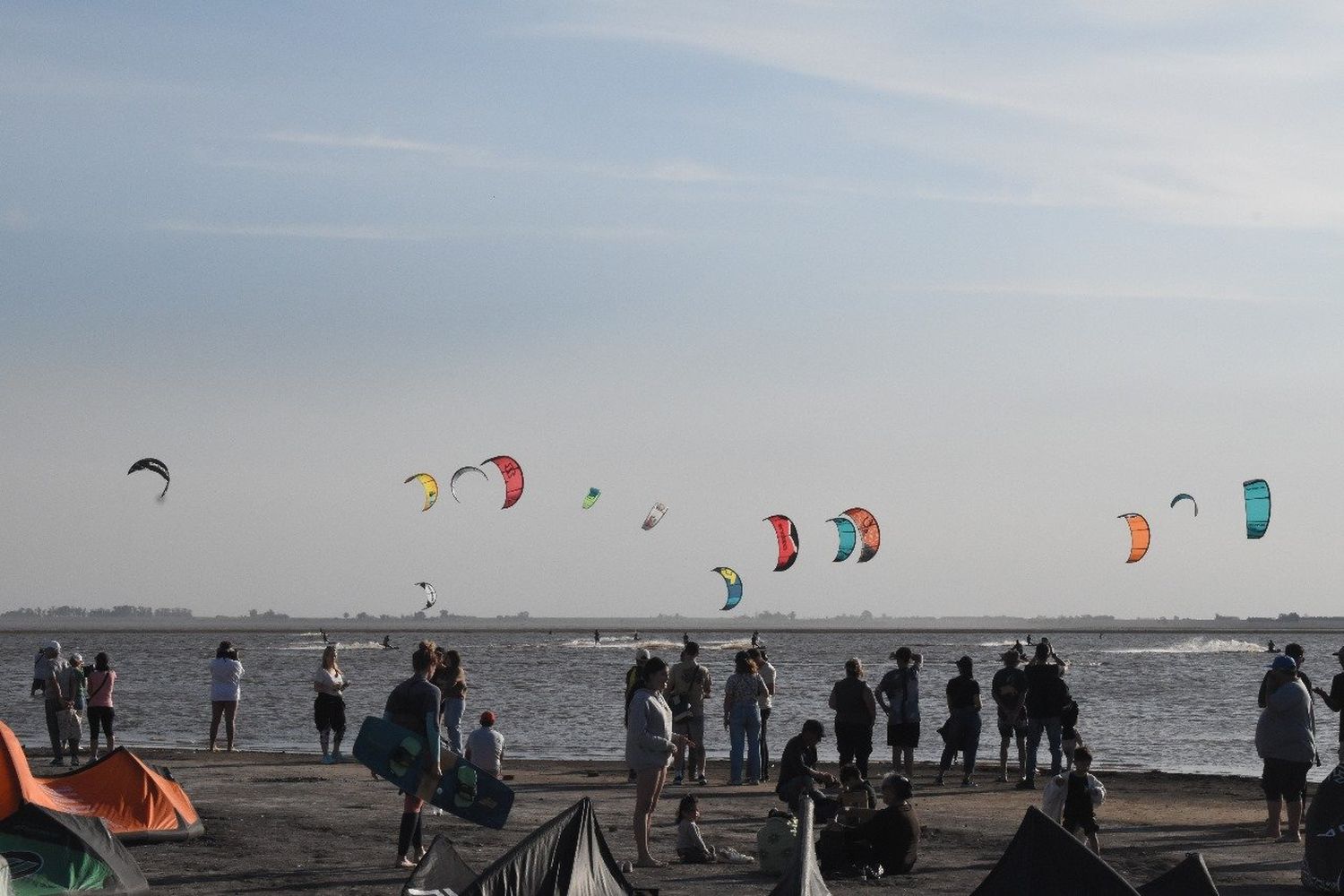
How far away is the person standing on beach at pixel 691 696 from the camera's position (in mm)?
16656

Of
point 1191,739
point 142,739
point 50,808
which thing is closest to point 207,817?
point 50,808

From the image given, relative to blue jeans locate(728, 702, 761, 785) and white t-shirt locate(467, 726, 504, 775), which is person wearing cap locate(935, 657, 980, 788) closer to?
blue jeans locate(728, 702, 761, 785)

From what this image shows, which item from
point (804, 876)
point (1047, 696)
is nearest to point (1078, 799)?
point (1047, 696)

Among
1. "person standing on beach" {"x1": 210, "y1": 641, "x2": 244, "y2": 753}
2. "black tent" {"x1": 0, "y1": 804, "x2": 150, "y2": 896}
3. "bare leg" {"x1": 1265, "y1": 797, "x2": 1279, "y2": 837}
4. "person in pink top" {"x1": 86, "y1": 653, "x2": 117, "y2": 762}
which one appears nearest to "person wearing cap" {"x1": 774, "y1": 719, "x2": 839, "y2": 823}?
"bare leg" {"x1": 1265, "y1": 797, "x2": 1279, "y2": 837}

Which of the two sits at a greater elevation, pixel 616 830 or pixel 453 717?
pixel 453 717

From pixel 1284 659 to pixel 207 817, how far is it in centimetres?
931

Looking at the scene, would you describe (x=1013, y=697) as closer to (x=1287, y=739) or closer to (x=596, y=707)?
(x=1287, y=739)

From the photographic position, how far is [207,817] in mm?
13547

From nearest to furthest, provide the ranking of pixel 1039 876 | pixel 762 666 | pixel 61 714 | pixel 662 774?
pixel 1039 876 → pixel 662 774 → pixel 762 666 → pixel 61 714

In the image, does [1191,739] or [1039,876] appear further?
[1191,739]

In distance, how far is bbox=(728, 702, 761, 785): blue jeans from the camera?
17062mm

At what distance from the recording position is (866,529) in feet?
117

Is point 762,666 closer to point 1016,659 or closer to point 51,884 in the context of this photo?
point 1016,659

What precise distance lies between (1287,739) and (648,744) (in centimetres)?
557
